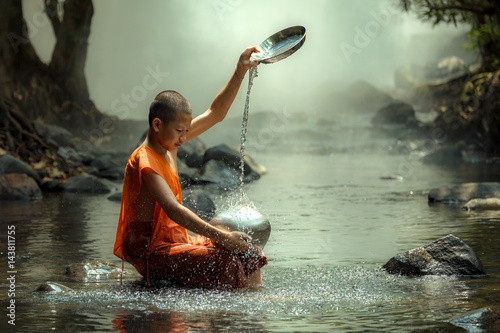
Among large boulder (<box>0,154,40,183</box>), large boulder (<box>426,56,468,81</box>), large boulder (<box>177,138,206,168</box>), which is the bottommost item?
large boulder (<box>0,154,40,183</box>)

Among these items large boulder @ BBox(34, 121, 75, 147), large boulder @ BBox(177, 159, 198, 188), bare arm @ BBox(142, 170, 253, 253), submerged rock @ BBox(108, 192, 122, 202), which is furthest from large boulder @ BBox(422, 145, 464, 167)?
bare arm @ BBox(142, 170, 253, 253)

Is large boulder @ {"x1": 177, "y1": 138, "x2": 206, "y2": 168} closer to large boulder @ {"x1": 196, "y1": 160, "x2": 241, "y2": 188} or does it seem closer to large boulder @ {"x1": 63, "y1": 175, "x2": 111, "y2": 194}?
large boulder @ {"x1": 196, "y1": 160, "x2": 241, "y2": 188}

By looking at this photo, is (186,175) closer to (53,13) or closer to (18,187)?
(18,187)

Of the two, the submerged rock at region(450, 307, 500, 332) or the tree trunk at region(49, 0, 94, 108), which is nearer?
the submerged rock at region(450, 307, 500, 332)

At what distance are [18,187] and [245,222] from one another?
A: 8.13 metres

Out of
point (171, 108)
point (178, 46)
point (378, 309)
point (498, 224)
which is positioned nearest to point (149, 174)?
point (171, 108)

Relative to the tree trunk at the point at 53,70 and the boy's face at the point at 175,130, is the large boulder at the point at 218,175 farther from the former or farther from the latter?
the boy's face at the point at 175,130

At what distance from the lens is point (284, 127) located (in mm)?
39812

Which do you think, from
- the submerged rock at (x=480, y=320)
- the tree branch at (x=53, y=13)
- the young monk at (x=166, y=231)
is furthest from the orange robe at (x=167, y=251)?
the tree branch at (x=53, y=13)

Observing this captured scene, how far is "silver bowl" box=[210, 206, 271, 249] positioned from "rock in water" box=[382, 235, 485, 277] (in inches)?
51.3

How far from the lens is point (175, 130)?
562 cm

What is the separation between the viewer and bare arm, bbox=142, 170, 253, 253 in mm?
5316

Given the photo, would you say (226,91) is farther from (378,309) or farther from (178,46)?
(178,46)

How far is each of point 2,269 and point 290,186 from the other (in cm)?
880
